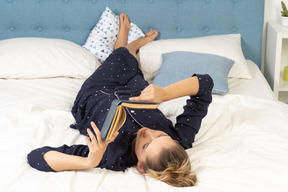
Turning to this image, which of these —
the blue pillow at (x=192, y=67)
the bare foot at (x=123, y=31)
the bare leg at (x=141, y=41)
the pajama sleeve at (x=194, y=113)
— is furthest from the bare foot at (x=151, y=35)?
the pajama sleeve at (x=194, y=113)

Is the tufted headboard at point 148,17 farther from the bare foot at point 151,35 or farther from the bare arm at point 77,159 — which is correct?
the bare arm at point 77,159

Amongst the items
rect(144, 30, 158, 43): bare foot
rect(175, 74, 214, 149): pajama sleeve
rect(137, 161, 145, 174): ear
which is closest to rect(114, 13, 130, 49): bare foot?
rect(144, 30, 158, 43): bare foot

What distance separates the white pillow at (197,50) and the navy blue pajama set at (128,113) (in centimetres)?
17

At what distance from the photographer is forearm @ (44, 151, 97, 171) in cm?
142

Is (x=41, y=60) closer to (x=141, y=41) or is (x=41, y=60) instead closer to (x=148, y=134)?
(x=141, y=41)

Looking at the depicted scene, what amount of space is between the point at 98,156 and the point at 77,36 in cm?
164

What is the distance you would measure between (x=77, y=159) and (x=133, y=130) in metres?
0.36

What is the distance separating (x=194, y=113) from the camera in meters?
1.76

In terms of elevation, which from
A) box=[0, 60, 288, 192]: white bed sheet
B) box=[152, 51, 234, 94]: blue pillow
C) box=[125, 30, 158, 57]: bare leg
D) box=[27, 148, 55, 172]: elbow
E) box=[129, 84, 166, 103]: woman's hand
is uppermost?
box=[129, 84, 166, 103]: woman's hand

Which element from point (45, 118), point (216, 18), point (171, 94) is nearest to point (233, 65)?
point (216, 18)

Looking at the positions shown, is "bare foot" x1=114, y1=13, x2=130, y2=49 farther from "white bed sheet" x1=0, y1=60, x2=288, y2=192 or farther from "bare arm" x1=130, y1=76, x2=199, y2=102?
"bare arm" x1=130, y1=76, x2=199, y2=102

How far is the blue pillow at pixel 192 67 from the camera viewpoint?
7.46 ft

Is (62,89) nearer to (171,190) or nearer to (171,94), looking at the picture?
(171,94)

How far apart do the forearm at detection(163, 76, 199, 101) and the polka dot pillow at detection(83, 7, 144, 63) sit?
1119 millimetres
